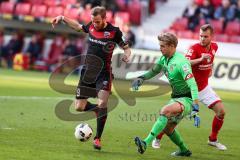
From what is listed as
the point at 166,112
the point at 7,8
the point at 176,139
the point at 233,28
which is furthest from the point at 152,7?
the point at 166,112

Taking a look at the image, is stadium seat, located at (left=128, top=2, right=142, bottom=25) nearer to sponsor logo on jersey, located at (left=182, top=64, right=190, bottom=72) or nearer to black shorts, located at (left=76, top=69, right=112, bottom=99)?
black shorts, located at (left=76, top=69, right=112, bottom=99)

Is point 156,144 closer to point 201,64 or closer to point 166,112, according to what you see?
point 201,64

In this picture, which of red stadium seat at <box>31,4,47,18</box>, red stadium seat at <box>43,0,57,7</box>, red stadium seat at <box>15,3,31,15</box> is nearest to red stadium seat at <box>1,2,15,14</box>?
red stadium seat at <box>15,3,31,15</box>

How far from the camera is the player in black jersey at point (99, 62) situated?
11.6 metres

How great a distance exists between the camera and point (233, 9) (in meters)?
31.5

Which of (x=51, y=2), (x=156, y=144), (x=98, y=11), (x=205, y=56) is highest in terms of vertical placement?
(x=98, y=11)

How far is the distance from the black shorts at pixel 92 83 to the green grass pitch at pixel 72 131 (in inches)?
31.9

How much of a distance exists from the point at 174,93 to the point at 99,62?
1618 mm

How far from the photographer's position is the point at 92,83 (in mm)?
11836

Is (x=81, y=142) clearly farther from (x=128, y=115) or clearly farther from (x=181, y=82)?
(x=128, y=115)

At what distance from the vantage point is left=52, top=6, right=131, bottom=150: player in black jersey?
11570mm

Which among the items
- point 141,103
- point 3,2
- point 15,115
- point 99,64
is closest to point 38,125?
point 15,115

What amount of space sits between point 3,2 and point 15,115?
67.9ft

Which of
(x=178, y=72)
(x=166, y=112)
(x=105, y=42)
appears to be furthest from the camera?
(x=105, y=42)
